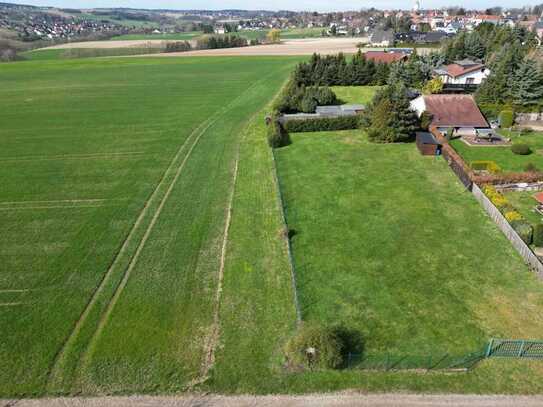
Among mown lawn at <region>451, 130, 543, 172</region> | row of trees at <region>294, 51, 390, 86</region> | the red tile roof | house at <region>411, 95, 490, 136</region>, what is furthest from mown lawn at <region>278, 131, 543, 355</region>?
the red tile roof

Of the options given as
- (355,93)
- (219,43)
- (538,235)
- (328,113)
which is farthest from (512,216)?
(219,43)

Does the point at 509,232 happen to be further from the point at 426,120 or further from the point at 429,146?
the point at 426,120

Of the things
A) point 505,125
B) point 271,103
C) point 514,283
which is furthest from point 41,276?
point 505,125

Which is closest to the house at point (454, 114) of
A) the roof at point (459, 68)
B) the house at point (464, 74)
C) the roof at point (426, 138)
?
the roof at point (426, 138)

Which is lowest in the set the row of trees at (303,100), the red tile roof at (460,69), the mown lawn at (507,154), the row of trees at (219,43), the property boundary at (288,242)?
the property boundary at (288,242)

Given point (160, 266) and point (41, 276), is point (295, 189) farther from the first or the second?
point (41, 276)

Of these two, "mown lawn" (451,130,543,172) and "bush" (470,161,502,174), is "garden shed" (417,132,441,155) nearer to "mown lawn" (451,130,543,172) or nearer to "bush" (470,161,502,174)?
"mown lawn" (451,130,543,172)

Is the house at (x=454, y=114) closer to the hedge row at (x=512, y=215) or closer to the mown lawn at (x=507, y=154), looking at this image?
the mown lawn at (x=507, y=154)
